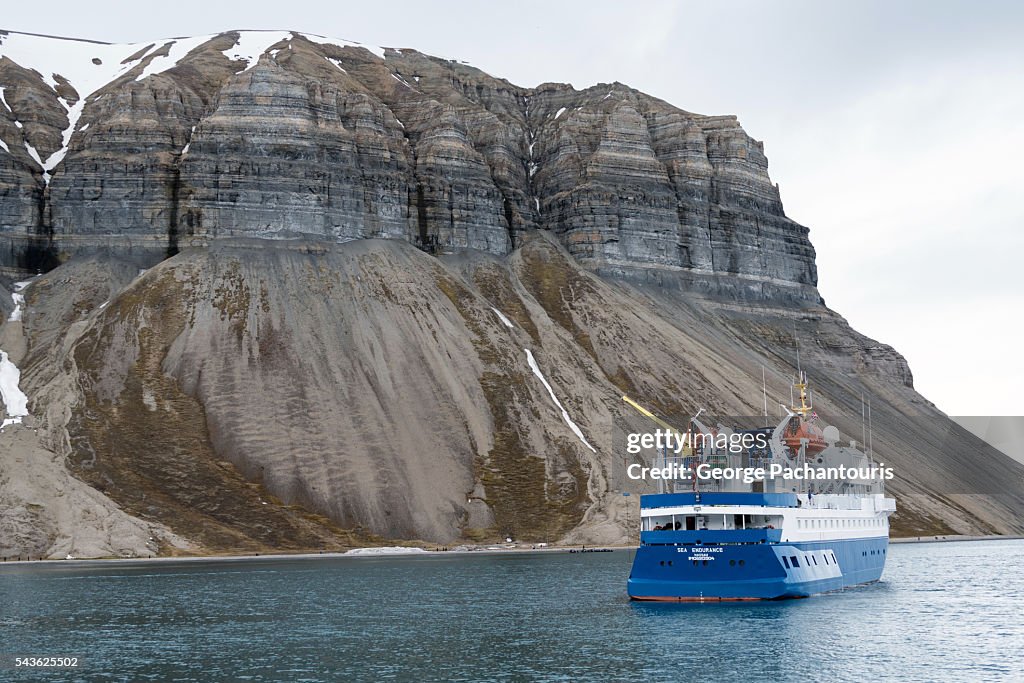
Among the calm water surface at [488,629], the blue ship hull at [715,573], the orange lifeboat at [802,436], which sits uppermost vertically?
the orange lifeboat at [802,436]

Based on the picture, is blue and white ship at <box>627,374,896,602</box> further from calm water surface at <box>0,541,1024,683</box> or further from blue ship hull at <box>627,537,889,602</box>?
calm water surface at <box>0,541,1024,683</box>

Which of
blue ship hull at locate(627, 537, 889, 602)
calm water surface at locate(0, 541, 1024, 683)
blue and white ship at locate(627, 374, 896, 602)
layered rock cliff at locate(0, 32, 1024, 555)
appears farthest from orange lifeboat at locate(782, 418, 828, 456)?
layered rock cliff at locate(0, 32, 1024, 555)

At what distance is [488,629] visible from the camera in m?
73.4

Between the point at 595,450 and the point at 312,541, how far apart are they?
4144 centimetres

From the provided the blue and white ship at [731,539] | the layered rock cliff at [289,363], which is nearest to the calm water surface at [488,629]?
the blue and white ship at [731,539]

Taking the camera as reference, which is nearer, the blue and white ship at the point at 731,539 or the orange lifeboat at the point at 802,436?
the blue and white ship at the point at 731,539

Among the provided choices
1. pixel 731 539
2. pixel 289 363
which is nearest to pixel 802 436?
pixel 731 539

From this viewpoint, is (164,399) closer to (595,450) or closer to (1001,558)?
(595,450)

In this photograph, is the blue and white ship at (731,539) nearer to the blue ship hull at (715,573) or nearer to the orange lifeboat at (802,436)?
the blue ship hull at (715,573)

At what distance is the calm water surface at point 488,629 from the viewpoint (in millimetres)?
59094

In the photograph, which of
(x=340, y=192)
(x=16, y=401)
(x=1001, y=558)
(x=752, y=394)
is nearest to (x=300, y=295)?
(x=340, y=192)

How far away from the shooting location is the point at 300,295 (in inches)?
6841

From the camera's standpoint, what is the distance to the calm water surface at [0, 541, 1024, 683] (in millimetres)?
59094

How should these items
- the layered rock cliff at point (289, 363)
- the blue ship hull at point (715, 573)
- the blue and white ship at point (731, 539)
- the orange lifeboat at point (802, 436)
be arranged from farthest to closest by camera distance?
1. the layered rock cliff at point (289, 363)
2. the orange lifeboat at point (802, 436)
3. the blue ship hull at point (715, 573)
4. the blue and white ship at point (731, 539)
